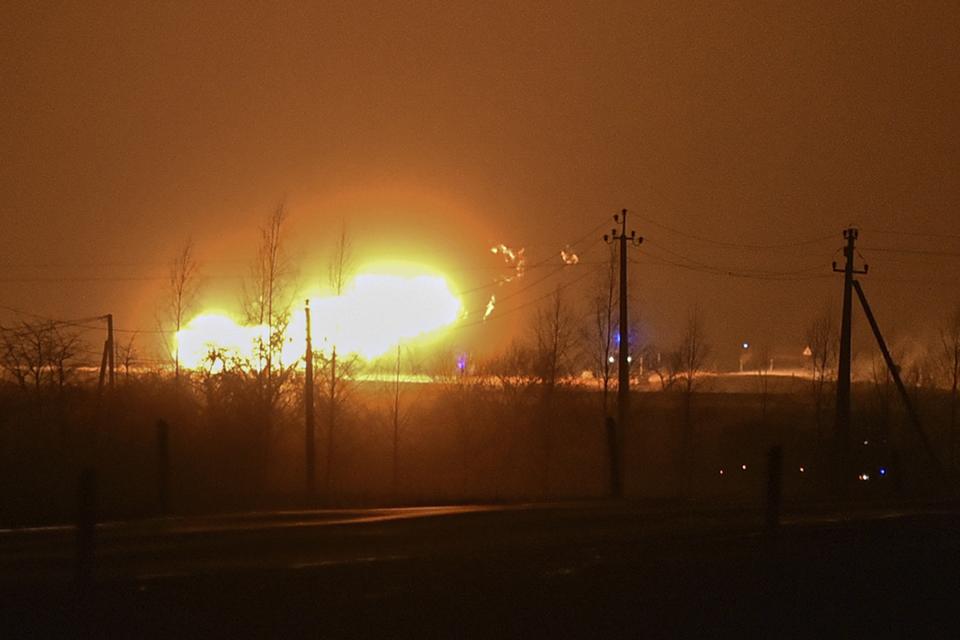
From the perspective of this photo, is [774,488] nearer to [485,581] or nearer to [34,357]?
[485,581]

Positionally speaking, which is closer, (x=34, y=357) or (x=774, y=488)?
(x=774, y=488)

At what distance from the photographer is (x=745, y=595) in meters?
12.3

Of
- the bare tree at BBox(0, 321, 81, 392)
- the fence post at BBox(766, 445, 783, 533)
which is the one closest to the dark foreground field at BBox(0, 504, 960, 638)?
the fence post at BBox(766, 445, 783, 533)

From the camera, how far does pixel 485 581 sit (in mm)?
12156

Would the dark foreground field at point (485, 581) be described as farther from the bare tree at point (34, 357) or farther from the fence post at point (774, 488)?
the bare tree at point (34, 357)

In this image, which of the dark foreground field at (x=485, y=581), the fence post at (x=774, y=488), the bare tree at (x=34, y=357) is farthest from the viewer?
the bare tree at (x=34, y=357)

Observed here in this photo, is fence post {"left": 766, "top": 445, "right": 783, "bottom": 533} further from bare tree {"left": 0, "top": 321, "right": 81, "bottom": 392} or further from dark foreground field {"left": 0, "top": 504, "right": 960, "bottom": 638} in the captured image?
bare tree {"left": 0, "top": 321, "right": 81, "bottom": 392}

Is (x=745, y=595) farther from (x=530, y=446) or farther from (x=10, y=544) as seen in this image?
(x=530, y=446)

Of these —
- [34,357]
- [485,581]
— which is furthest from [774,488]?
[34,357]

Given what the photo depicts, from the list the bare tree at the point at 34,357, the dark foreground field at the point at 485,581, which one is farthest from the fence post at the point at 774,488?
the bare tree at the point at 34,357

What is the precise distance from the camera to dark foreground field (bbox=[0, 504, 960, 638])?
34.7 feet

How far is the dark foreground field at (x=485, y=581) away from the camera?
10586 mm

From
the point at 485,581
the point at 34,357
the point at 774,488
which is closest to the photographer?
the point at 485,581

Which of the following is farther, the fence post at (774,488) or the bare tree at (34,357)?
the bare tree at (34,357)
